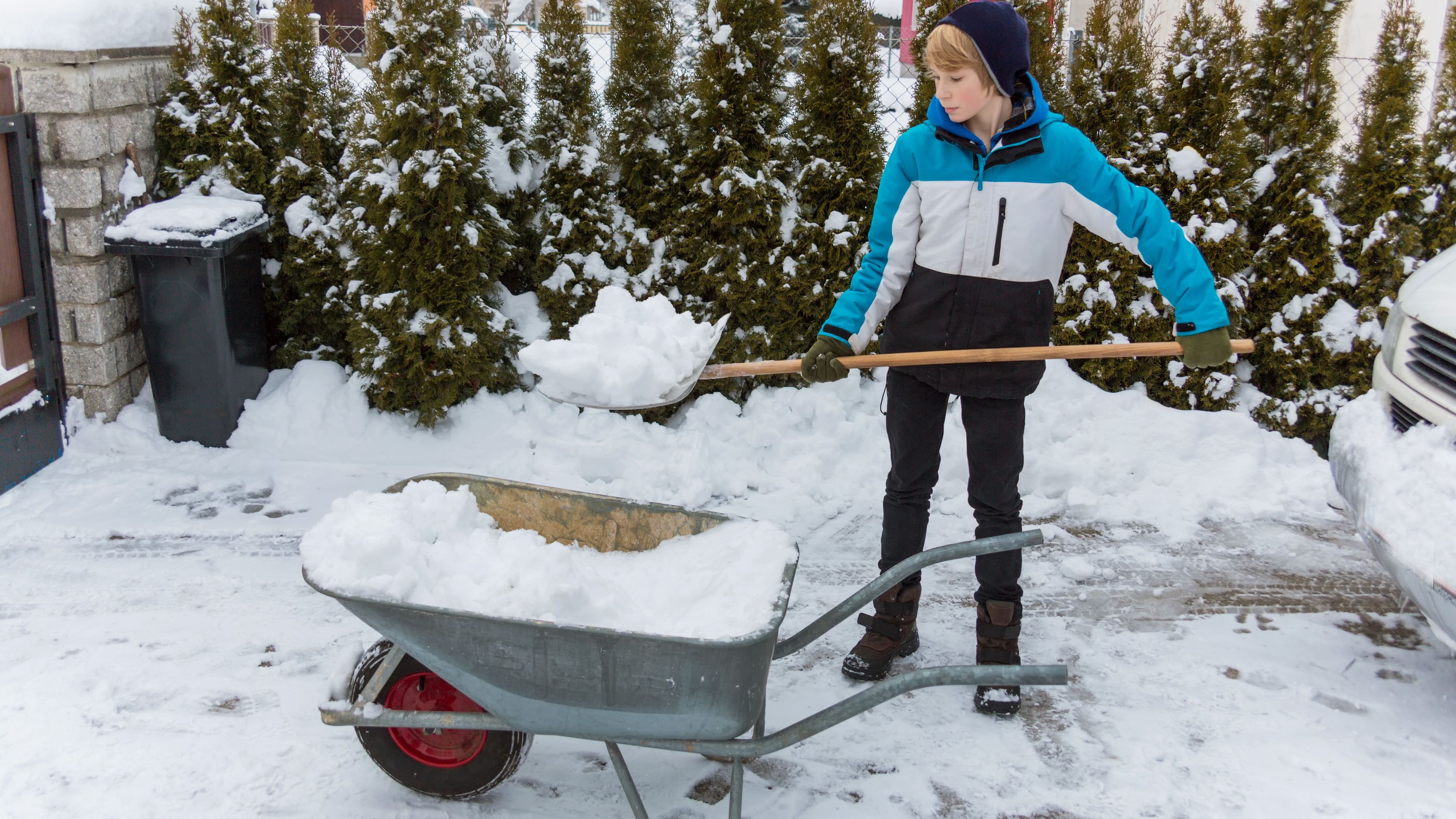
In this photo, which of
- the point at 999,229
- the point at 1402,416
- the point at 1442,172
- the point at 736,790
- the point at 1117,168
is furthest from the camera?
the point at 1117,168

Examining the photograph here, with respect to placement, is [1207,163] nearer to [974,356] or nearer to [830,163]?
[830,163]

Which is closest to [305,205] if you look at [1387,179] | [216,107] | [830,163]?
[216,107]

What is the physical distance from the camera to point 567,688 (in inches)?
96.7

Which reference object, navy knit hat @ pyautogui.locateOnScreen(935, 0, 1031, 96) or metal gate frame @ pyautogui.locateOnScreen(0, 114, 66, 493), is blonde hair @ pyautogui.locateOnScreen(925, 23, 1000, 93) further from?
metal gate frame @ pyautogui.locateOnScreen(0, 114, 66, 493)

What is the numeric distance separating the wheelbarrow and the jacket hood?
117 centimetres

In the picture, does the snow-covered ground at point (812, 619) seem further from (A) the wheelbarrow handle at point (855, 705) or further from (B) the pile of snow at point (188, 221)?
(B) the pile of snow at point (188, 221)

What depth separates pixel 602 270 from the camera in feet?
18.0

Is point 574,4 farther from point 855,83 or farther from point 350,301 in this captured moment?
point 350,301

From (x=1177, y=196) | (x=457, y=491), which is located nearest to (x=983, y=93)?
(x=457, y=491)

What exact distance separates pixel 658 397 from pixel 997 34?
4.59ft

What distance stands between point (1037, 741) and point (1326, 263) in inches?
140

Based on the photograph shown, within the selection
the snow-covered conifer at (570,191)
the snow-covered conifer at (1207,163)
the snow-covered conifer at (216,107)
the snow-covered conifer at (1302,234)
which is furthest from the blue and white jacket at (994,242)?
the snow-covered conifer at (216,107)

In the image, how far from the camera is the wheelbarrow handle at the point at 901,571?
261cm

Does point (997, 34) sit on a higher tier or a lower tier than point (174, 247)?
higher
